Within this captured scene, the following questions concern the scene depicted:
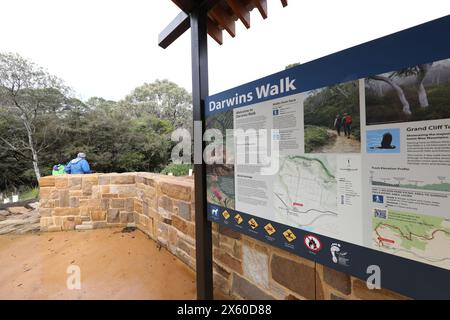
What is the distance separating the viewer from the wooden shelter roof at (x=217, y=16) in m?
1.66

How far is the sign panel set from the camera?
751 mm

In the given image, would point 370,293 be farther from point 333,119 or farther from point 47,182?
point 47,182

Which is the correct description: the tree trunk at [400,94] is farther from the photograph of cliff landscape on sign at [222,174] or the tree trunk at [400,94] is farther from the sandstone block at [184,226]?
the sandstone block at [184,226]

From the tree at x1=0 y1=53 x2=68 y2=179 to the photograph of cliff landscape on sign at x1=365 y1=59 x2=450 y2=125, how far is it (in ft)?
44.3

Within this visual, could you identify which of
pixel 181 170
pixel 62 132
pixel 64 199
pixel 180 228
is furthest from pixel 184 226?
pixel 62 132

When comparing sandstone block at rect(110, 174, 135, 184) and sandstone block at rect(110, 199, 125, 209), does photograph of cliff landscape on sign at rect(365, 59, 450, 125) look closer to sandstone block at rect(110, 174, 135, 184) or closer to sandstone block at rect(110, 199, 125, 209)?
sandstone block at rect(110, 174, 135, 184)

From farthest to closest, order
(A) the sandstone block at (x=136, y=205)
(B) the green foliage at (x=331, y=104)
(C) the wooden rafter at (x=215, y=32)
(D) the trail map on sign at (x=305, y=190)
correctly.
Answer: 1. (A) the sandstone block at (x=136, y=205)
2. (C) the wooden rafter at (x=215, y=32)
3. (D) the trail map on sign at (x=305, y=190)
4. (B) the green foliage at (x=331, y=104)

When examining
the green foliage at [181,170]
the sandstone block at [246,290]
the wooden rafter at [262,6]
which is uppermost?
the wooden rafter at [262,6]

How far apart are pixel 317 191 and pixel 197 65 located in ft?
4.44

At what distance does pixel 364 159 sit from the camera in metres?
0.90

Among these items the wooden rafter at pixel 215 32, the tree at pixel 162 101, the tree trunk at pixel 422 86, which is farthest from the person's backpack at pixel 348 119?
the tree at pixel 162 101

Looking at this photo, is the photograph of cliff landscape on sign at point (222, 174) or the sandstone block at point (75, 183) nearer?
the photograph of cliff landscape on sign at point (222, 174)
